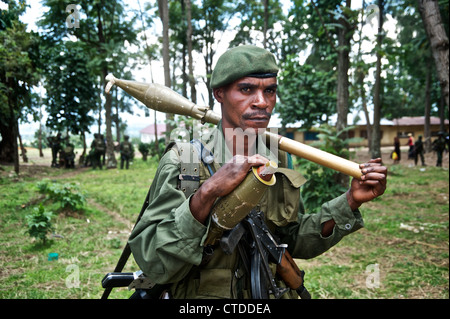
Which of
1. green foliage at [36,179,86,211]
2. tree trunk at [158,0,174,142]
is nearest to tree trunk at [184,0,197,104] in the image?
tree trunk at [158,0,174,142]

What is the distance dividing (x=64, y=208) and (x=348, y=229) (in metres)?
5.85

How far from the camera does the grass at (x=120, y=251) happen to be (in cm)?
212

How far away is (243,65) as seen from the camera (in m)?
1.71

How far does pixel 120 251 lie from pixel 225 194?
437 cm

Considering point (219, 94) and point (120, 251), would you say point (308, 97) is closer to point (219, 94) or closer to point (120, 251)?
point (120, 251)

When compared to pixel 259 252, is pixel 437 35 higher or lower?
higher

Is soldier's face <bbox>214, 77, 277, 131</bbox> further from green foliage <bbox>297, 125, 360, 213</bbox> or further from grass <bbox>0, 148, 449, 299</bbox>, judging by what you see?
green foliage <bbox>297, 125, 360, 213</bbox>

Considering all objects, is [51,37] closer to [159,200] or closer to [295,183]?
[159,200]

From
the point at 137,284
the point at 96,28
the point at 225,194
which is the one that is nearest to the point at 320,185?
the point at 96,28

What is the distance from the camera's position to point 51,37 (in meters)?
2.77

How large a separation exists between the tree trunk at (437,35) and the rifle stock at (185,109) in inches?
129

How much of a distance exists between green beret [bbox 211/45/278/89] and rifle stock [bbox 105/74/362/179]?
216mm

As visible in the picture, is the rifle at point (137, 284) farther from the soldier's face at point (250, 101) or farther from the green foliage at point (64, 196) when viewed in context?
the green foliage at point (64, 196)
